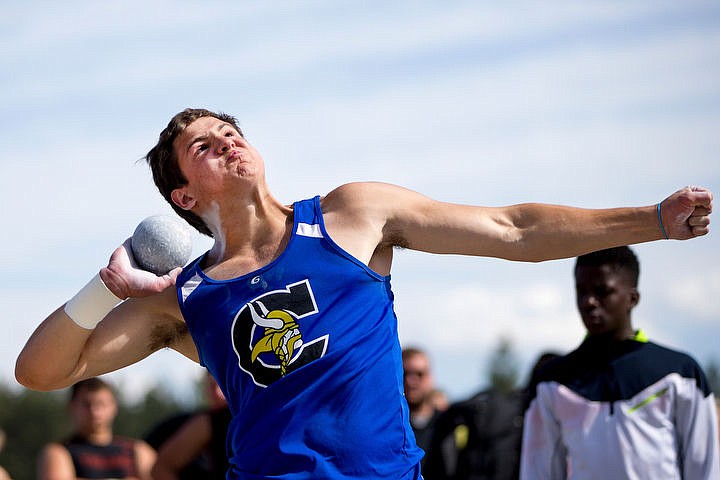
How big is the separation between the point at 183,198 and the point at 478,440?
4718mm

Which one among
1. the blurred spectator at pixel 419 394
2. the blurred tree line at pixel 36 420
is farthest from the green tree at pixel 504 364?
the blurred spectator at pixel 419 394

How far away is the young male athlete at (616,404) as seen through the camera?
614 cm

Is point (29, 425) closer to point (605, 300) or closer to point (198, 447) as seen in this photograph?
point (198, 447)

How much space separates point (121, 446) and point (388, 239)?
586 cm

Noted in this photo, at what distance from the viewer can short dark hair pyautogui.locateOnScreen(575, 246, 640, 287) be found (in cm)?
652

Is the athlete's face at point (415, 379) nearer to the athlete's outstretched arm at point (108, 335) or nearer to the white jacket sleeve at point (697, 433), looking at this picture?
the white jacket sleeve at point (697, 433)

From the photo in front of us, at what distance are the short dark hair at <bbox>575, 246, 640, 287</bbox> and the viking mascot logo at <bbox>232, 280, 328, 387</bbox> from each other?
8.43 ft

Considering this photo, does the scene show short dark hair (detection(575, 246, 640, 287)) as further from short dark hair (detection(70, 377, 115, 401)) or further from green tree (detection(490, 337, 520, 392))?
green tree (detection(490, 337, 520, 392))

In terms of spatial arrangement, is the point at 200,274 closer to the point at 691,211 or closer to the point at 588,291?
the point at 691,211

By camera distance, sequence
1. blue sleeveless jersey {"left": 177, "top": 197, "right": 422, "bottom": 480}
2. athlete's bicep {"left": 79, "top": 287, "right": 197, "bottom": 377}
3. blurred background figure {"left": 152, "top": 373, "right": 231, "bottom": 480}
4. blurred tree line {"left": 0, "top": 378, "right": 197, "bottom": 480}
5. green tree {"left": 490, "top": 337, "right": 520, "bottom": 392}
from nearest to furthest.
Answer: blue sleeveless jersey {"left": 177, "top": 197, "right": 422, "bottom": 480}
athlete's bicep {"left": 79, "top": 287, "right": 197, "bottom": 377}
blurred background figure {"left": 152, "top": 373, "right": 231, "bottom": 480}
blurred tree line {"left": 0, "top": 378, "right": 197, "bottom": 480}
green tree {"left": 490, "top": 337, "right": 520, "bottom": 392}

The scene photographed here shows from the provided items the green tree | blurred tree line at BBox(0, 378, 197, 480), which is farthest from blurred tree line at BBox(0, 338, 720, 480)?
the green tree

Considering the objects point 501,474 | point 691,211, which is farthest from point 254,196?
point 501,474

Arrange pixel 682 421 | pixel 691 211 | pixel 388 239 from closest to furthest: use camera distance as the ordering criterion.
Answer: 1. pixel 691 211
2. pixel 388 239
3. pixel 682 421

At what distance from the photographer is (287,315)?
4461 mm
